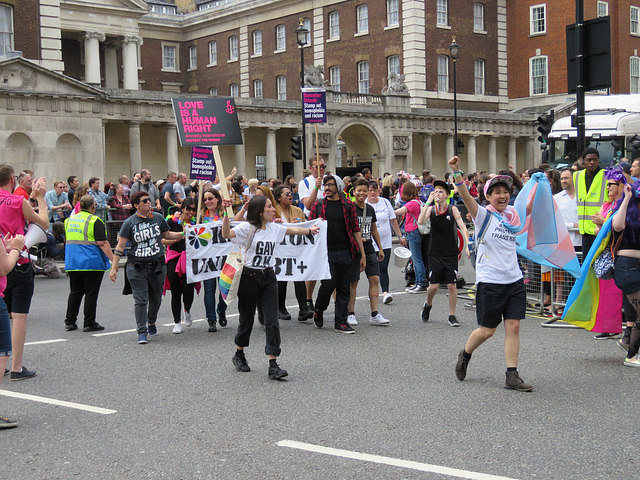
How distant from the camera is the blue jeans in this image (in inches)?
550

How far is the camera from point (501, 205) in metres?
7.46

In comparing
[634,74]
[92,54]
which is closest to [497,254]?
[92,54]

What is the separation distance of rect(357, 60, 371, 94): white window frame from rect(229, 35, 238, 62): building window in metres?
12.6

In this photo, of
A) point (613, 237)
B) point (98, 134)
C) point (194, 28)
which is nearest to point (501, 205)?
point (613, 237)

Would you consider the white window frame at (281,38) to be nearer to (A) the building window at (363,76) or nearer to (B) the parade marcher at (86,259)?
(A) the building window at (363,76)

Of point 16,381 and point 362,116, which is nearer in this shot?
point 16,381

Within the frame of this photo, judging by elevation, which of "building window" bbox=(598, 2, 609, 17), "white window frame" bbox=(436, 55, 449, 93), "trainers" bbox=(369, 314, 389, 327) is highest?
"building window" bbox=(598, 2, 609, 17)

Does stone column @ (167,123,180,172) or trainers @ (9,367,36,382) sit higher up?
stone column @ (167,123,180,172)

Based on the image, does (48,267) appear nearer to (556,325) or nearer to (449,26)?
(556,325)

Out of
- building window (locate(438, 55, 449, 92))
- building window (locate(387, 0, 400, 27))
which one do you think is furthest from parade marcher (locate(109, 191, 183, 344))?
building window (locate(438, 55, 449, 92))

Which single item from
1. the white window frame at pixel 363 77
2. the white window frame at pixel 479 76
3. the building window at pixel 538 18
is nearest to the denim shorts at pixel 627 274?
the white window frame at pixel 363 77

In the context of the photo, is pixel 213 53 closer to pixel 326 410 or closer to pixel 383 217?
pixel 383 217

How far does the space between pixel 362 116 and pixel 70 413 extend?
34.4 meters

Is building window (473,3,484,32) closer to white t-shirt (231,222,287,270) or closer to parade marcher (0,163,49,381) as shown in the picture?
white t-shirt (231,222,287,270)
